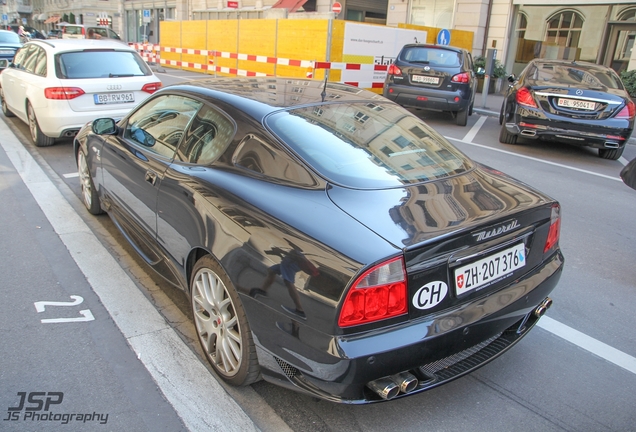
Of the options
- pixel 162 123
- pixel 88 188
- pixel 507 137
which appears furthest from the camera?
pixel 507 137

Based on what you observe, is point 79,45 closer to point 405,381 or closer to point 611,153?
point 405,381

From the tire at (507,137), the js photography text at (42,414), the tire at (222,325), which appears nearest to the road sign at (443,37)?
the tire at (507,137)

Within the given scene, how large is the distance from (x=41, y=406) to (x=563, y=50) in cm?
2005

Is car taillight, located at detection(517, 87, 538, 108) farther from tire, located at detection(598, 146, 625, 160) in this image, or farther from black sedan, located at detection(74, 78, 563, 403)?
black sedan, located at detection(74, 78, 563, 403)

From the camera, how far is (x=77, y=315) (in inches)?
133

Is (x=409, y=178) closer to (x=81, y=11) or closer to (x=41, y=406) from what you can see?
(x=41, y=406)

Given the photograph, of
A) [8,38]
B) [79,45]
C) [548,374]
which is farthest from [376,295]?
[8,38]

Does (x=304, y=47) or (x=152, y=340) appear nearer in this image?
(x=152, y=340)

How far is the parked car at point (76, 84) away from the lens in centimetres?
711

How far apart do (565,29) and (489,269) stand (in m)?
19.0

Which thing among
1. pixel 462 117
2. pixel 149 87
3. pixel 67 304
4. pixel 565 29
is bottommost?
pixel 67 304

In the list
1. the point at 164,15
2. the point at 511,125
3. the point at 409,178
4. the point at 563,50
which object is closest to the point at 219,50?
the point at 563,50

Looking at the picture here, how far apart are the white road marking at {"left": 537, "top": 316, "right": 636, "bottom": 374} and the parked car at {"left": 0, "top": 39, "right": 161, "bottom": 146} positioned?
5.91 m

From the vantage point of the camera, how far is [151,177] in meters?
3.36
